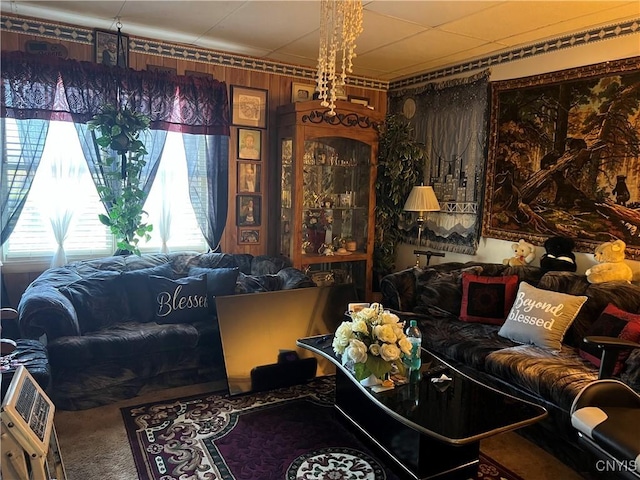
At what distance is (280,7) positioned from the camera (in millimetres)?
3133

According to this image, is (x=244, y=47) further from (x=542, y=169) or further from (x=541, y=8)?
(x=542, y=169)

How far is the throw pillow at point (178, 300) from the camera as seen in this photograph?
336 cm

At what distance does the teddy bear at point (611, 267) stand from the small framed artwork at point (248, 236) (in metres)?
2.88

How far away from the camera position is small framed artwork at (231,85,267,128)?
4.39 m

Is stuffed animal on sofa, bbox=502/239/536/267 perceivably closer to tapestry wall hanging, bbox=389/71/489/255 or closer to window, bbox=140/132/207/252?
tapestry wall hanging, bbox=389/71/489/255

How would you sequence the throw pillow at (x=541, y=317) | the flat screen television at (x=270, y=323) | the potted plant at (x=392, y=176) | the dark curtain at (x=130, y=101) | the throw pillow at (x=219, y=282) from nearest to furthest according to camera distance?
the throw pillow at (x=541, y=317) < the flat screen television at (x=270, y=323) < the dark curtain at (x=130, y=101) < the throw pillow at (x=219, y=282) < the potted plant at (x=392, y=176)

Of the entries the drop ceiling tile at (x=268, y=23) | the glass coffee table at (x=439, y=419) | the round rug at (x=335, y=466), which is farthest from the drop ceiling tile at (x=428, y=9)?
the round rug at (x=335, y=466)

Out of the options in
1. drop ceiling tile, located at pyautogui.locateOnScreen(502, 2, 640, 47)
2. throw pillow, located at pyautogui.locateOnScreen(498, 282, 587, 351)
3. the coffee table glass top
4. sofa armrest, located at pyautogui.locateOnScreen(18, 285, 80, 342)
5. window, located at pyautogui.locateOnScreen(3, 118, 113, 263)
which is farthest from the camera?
window, located at pyautogui.locateOnScreen(3, 118, 113, 263)

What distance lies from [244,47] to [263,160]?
3.43ft

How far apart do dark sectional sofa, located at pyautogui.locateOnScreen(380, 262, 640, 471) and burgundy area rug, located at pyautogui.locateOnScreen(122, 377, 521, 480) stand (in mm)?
440

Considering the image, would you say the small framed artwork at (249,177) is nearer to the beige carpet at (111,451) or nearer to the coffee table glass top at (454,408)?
the beige carpet at (111,451)

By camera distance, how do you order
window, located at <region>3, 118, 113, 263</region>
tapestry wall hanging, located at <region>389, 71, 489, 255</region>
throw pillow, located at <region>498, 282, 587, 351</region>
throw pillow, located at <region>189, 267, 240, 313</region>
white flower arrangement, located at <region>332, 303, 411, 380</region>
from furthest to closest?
tapestry wall hanging, located at <region>389, 71, 489, 255</region> < window, located at <region>3, 118, 113, 263</region> < throw pillow, located at <region>189, 267, 240, 313</region> < throw pillow, located at <region>498, 282, 587, 351</region> < white flower arrangement, located at <region>332, 303, 411, 380</region>

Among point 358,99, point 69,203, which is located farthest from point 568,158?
point 69,203

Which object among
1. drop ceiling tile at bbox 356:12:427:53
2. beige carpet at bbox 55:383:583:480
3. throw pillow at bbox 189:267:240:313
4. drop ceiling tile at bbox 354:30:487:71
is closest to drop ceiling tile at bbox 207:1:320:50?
drop ceiling tile at bbox 356:12:427:53
